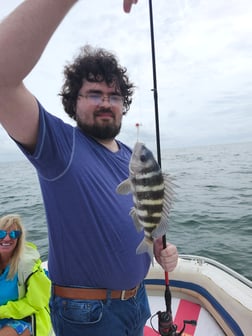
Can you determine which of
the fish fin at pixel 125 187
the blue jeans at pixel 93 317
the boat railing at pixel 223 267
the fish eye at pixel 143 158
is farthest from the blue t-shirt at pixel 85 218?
the boat railing at pixel 223 267

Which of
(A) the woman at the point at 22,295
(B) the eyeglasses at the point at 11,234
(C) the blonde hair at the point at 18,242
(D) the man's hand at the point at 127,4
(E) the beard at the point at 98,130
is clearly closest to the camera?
(D) the man's hand at the point at 127,4

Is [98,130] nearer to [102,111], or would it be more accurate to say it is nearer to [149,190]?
[102,111]

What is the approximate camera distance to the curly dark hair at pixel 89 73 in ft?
7.13

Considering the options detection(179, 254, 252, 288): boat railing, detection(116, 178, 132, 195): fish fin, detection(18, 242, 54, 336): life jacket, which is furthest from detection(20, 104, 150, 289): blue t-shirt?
detection(179, 254, 252, 288): boat railing

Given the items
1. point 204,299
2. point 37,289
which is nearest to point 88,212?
point 37,289

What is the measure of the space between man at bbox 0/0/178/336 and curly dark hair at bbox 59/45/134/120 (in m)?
0.02

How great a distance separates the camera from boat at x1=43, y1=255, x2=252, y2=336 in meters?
3.27

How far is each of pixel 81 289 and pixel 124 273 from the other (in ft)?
0.84

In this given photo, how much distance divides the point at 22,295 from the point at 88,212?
2.00m

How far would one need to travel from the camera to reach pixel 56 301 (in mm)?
1865

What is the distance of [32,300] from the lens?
3102 millimetres

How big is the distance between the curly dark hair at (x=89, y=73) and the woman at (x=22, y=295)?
1765mm

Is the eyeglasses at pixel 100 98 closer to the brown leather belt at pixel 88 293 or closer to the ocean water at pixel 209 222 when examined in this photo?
the brown leather belt at pixel 88 293

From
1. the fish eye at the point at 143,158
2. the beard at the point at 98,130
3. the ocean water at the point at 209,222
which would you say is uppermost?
the beard at the point at 98,130
